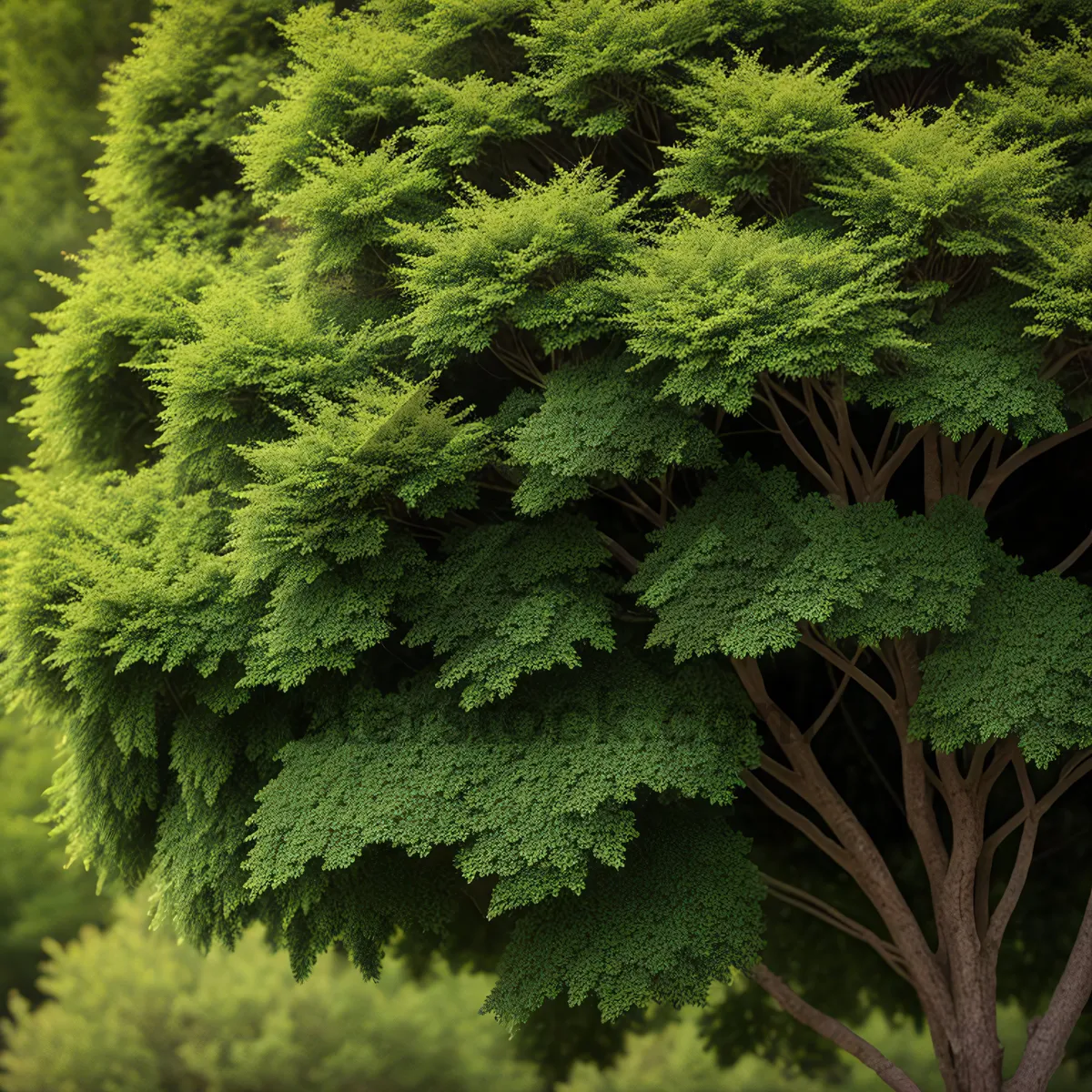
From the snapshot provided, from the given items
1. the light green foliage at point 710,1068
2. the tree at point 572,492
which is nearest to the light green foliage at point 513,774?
the tree at point 572,492

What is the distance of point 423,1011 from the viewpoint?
14.5 metres

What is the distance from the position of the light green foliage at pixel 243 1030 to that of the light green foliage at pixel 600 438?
8236 mm

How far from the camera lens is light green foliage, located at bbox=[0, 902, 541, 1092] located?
13734 mm

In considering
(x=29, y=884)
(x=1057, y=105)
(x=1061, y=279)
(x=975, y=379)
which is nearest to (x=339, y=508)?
(x=975, y=379)

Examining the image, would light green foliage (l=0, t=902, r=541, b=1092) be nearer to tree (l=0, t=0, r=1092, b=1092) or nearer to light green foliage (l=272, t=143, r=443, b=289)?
tree (l=0, t=0, r=1092, b=1092)

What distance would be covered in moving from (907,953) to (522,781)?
158 inches

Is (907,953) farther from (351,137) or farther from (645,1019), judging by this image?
(351,137)

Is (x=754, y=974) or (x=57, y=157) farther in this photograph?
(x=57, y=157)

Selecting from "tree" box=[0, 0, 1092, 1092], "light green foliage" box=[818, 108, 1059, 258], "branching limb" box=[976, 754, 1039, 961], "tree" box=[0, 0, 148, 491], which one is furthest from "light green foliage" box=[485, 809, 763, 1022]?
"tree" box=[0, 0, 148, 491]

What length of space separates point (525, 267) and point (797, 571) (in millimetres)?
2759

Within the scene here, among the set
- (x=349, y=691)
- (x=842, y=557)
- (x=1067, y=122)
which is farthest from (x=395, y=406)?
(x=1067, y=122)

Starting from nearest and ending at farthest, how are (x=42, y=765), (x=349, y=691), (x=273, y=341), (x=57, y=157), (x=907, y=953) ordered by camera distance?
(x=273, y=341)
(x=349, y=691)
(x=907, y=953)
(x=42, y=765)
(x=57, y=157)

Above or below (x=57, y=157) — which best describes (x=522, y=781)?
below

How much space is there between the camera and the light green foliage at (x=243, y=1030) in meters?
13.7
